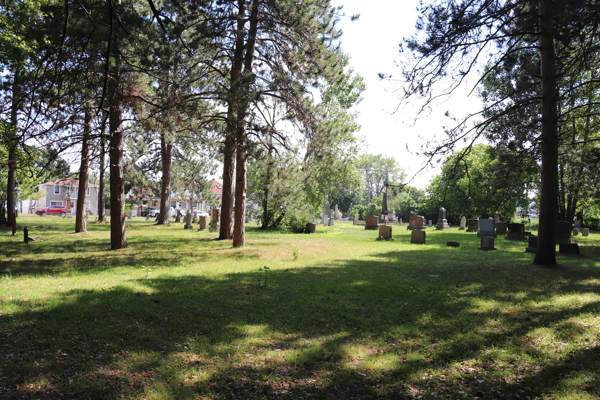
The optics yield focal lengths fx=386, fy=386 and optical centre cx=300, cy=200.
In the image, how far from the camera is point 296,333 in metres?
5.73

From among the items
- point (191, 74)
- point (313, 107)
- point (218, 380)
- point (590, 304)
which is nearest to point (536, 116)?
point (313, 107)

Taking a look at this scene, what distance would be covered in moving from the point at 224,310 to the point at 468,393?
13.6 feet

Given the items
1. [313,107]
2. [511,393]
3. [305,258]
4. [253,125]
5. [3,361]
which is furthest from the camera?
[313,107]

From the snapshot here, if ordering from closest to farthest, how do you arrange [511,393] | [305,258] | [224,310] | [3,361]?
[511,393], [3,361], [224,310], [305,258]

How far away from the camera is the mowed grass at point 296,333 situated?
13.0ft

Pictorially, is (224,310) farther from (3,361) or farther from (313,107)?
(313,107)

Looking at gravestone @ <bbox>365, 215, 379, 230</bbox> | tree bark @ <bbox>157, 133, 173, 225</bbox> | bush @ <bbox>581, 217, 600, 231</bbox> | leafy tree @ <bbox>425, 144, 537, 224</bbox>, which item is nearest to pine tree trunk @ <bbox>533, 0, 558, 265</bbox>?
leafy tree @ <bbox>425, 144, 537, 224</bbox>

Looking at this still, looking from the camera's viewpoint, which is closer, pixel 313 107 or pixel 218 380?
pixel 218 380

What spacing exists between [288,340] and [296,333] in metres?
0.32

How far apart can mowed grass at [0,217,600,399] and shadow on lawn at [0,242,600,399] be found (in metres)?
0.02

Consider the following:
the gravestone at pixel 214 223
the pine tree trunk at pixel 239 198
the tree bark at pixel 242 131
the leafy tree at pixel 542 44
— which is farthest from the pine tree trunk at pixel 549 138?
the gravestone at pixel 214 223

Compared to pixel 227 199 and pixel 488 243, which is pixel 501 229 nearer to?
pixel 488 243

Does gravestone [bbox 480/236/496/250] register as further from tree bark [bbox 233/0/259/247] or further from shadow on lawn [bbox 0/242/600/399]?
tree bark [bbox 233/0/259/247]

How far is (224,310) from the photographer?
6.72 m
